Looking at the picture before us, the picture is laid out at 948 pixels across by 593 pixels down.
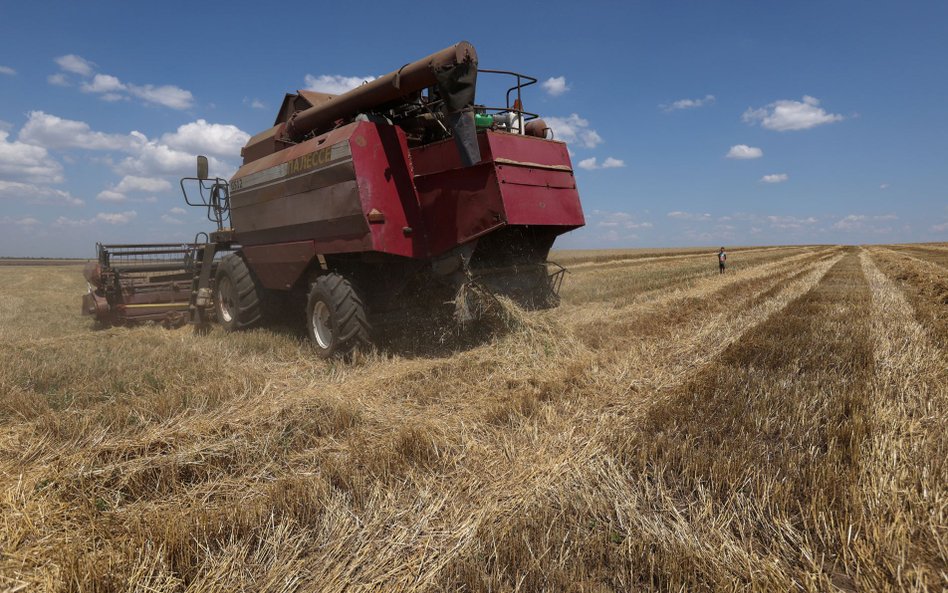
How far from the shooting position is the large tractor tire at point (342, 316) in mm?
5590

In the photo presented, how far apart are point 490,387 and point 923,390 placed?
291cm

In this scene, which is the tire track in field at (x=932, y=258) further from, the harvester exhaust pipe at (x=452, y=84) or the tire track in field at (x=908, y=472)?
the harvester exhaust pipe at (x=452, y=84)

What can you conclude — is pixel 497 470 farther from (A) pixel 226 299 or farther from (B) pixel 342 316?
(A) pixel 226 299

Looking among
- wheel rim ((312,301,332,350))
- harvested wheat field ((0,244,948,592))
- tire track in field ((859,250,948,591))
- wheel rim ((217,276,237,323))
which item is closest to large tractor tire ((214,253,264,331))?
wheel rim ((217,276,237,323))

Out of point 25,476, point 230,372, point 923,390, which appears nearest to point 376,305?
point 230,372

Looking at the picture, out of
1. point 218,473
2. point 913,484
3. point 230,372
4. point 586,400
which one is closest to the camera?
point 913,484

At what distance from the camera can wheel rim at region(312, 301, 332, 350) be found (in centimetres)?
608

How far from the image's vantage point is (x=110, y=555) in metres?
1.96

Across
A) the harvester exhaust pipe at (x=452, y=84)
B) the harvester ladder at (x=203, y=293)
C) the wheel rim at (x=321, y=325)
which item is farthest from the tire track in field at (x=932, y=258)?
the harvester ladder at (x=203, y=293)

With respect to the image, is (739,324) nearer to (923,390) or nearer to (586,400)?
(923,390)

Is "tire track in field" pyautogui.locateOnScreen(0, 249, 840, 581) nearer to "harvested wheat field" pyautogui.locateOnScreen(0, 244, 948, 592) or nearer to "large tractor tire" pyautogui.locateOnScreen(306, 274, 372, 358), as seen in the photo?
"harvested wheat field" pyautogui.locateOnScreen(0, 244, 948, 592)

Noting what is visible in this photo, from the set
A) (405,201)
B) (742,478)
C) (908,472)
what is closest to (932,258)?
(405,201)

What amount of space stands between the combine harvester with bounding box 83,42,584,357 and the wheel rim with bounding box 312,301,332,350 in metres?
0.02

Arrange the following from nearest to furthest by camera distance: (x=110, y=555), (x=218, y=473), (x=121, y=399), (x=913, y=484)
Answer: (x=110, y=555) < (x=913, y=484) < (x=218, y=473) < (x=121, y=399)
